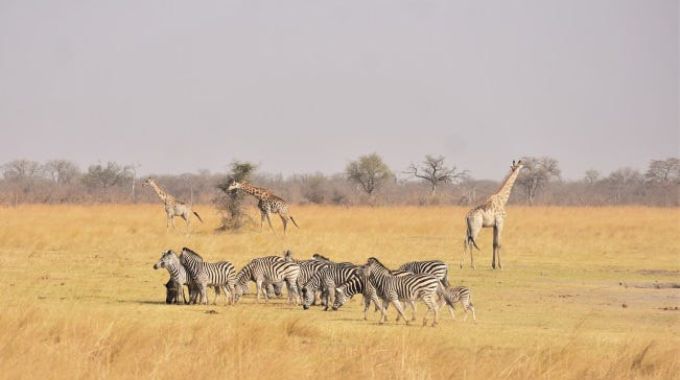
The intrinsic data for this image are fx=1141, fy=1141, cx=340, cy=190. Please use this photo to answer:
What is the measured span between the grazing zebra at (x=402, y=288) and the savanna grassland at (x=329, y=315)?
37 cm

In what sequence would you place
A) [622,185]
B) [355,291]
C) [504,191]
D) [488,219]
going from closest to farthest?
[355,291]
[488,219]
[504,191]
[622,185]

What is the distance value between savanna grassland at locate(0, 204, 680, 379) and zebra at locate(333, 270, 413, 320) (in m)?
0.29

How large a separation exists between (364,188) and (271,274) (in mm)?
61001

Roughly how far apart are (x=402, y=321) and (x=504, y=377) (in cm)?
510

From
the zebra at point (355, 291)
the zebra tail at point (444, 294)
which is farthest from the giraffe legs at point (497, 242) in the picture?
the zebra tail at point (444, 294)

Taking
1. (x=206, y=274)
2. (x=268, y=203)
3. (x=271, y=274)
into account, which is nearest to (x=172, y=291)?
(x=206, y=274)

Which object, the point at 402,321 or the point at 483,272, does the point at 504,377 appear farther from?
the point at 483,272

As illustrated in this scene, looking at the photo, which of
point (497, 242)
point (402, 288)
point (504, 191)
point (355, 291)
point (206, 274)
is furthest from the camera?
point (504, 191)

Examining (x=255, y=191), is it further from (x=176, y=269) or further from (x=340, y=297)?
(x=340, y=297)

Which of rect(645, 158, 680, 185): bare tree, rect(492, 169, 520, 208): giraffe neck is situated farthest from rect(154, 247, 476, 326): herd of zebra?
rect(645, 158, 680, 185): bare tree

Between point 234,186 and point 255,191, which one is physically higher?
point 234,186

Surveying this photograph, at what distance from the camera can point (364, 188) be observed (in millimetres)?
78750

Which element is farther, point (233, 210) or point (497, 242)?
point (233, 210)

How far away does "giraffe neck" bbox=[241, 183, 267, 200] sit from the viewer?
1355 inches
